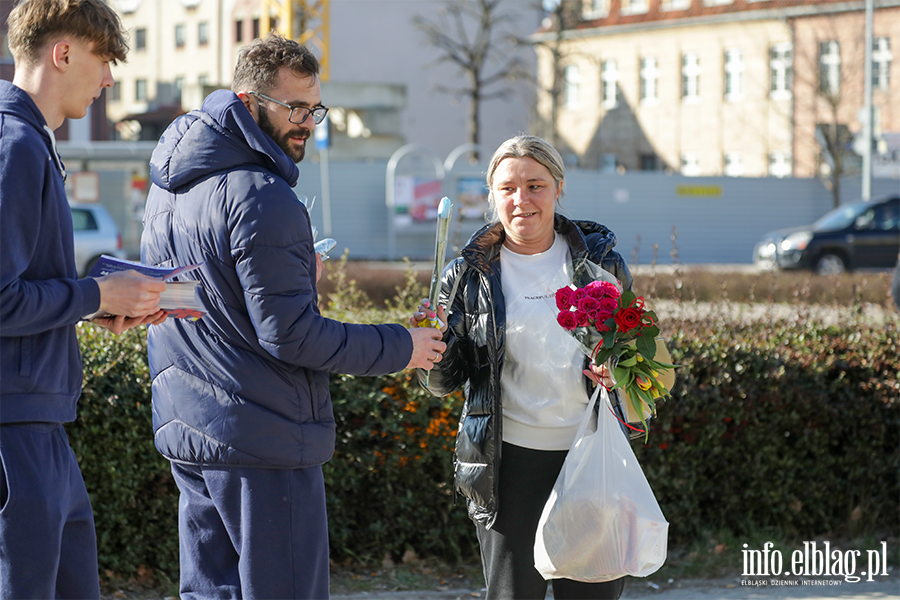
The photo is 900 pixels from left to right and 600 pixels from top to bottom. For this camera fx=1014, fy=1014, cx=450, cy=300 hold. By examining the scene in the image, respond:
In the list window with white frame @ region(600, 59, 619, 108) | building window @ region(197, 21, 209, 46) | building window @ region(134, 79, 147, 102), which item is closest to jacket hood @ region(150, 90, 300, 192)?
window with white frame @ region(600, 59, 619, 108)

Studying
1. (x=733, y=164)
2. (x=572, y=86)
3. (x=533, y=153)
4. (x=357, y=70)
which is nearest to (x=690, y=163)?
(x=733, y=164)

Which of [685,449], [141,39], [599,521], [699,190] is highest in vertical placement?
[141,39]

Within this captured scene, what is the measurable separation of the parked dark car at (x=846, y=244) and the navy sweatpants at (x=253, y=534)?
20539 millimetres

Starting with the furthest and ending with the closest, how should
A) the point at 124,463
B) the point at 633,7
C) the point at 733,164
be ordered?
1. the point at 633,7
2. the point at 733,164
3. the point at 124,463

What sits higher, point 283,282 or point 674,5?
point 674,5

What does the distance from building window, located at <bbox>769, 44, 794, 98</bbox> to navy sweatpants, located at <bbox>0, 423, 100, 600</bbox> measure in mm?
41763

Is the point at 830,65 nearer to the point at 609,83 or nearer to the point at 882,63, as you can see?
the point at 882,63

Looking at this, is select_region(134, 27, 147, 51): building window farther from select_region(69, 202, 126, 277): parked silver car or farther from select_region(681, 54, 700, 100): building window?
select_region(69, 202, 126, 277): parked silver car

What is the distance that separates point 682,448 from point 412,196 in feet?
75.3

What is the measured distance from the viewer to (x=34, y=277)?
2.37 metres

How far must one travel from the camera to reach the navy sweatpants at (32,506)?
234 centimetres

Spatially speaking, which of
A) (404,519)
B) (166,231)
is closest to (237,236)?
(166,231)

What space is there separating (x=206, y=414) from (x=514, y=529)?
3.67 feet

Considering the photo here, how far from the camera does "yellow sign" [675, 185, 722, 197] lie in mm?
31562
